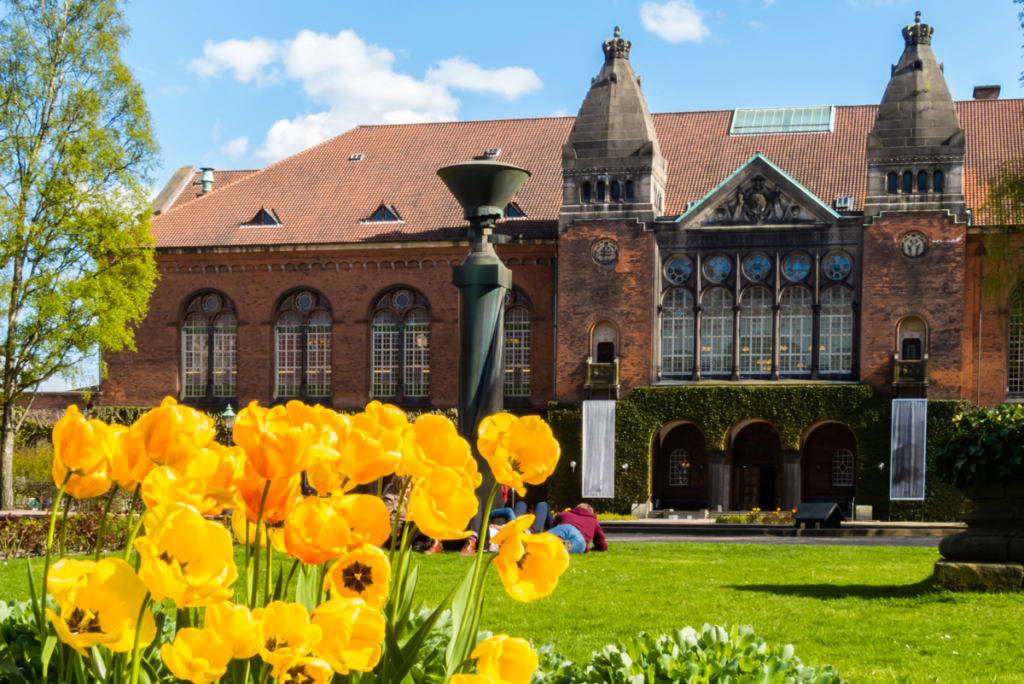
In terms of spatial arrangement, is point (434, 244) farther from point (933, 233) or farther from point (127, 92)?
point (933, 233)

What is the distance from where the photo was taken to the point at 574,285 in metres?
39.2

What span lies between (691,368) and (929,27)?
13.8 metres

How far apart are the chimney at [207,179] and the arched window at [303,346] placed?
28.3 ft

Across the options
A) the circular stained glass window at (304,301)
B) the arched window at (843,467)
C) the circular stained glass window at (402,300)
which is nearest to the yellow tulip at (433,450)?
the arched window at (843,467)

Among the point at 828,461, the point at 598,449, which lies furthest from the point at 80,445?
the point at 828,461

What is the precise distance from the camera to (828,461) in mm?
40156

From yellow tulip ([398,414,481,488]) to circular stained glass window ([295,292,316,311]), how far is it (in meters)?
41.5

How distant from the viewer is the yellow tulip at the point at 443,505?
2.15 meters

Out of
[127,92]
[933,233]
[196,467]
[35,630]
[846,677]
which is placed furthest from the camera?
[933,233]

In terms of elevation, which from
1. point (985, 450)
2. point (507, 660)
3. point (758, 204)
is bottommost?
point (985, 450)

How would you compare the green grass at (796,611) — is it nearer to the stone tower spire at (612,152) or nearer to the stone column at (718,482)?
the stone column at (718,482)

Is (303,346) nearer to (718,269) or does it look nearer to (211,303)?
(211,303)

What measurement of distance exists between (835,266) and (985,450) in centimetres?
2739

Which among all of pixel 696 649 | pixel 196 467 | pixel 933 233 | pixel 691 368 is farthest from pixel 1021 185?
pixel 196 467
